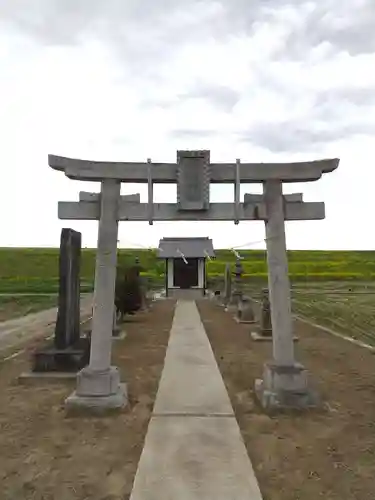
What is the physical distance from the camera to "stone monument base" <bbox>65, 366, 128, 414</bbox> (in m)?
6.28

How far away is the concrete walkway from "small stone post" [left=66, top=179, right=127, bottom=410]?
0.78m

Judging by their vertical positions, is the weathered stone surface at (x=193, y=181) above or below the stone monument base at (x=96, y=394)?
above

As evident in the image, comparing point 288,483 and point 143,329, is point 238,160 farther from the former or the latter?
point 143,329

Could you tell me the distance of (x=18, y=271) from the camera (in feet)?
196

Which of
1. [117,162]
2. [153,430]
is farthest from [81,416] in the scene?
[117,162]

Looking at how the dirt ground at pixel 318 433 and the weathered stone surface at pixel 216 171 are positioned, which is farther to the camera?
the weathered stone surface at pixel 216 171

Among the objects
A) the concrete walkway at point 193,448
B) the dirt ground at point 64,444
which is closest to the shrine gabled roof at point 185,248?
the dirt ground at point 64,444

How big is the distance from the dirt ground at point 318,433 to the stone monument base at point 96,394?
169 cm

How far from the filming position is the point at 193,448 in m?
4.86

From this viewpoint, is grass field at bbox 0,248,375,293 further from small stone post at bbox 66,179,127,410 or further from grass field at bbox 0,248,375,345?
small stone post at bbox 66,179,127,410

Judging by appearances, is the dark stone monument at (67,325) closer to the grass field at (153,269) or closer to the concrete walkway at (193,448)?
the concrete walkway at (193,448)

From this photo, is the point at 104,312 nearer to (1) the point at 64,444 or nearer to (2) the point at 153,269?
(1) the point at 64,444

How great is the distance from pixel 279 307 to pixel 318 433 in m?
1.82

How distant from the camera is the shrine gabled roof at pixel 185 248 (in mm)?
32656
